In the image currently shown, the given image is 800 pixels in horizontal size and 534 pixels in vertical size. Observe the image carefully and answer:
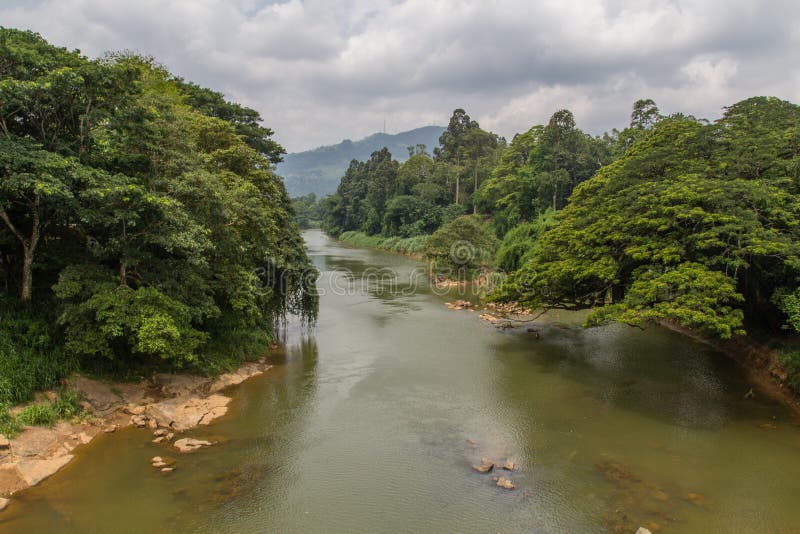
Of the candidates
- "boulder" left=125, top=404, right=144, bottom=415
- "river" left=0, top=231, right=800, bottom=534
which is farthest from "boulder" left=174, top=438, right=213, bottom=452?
"boulder" left=125, top=404, right=144, bottom=415

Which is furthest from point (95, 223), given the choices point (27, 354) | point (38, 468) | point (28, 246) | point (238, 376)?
point (238, 376)

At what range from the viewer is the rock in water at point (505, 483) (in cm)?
1047

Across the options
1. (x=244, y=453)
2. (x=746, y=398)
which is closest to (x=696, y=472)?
(x=746, y=398)

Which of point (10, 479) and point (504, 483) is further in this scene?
point (504, 483)

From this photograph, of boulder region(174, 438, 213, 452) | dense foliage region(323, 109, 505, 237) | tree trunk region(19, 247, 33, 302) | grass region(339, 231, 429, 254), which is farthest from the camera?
dense foliage region(323, 109, 505, 237)

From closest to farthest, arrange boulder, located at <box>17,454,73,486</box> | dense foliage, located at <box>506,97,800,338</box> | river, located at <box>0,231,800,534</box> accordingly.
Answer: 1. river, located at <box>0,231,800,534</box>
2. boulder, located at <box>17,454,73,486</box>
3. dense foliage, located at <box>506,97,800,338</box>

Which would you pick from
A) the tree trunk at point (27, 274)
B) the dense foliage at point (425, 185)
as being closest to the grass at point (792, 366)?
the tree trunk at point (27, 274)

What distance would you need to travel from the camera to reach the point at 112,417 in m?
12.7

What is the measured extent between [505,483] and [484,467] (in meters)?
0.70

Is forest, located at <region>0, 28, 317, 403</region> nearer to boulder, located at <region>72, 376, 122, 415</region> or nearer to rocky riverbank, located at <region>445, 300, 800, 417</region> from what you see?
boulder, located at <region>72, 376, 122, 415</region>

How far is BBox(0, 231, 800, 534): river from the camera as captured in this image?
372 inches

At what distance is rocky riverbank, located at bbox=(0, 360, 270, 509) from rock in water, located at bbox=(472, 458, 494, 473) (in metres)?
7.58

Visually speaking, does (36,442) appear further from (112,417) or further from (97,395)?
(97,395)

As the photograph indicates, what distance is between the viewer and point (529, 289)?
19.9m
